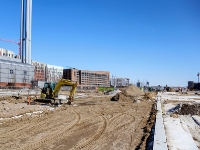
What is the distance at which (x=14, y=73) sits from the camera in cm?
6494

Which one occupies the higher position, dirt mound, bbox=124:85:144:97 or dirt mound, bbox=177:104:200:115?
dirt mound, bbox=124:85:144:97

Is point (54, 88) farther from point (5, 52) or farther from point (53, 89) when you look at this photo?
point (5, 52)

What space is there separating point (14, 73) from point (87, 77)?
212 ft

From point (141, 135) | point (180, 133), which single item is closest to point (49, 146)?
point (141, 135)

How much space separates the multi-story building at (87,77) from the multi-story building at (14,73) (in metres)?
41.2

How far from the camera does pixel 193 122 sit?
10914mm

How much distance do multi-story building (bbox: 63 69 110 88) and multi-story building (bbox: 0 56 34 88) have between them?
41159mm

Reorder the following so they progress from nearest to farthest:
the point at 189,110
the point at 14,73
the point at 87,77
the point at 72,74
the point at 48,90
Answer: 1. the point at 189,110
2. the point at 48,90
3. the point at 14,73
4. the point at 72,74
5. the point at 87,77

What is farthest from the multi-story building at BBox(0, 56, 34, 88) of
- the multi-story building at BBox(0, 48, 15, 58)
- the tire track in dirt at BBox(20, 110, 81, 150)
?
the multi-story building at BBox(0, 48, 15, 58)

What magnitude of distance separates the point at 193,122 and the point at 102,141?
248 inches

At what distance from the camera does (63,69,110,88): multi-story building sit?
375 feet

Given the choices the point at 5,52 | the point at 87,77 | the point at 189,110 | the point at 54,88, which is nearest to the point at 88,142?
the point at 189,110

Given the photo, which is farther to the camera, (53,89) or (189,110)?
(53,89)

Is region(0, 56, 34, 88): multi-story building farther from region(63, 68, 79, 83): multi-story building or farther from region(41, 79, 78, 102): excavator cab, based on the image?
region(41, 79, 78, 102): excavator cab
